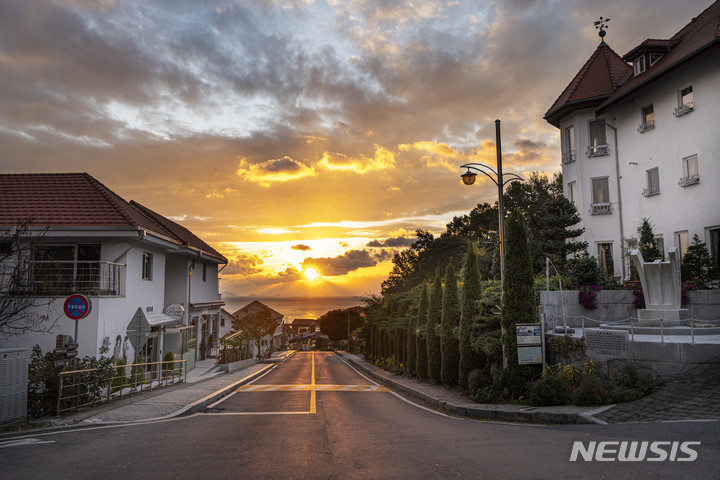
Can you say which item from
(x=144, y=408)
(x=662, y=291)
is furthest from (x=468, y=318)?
(x=144, y=408)

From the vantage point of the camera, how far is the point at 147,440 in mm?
9523

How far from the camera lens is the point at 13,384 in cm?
1112

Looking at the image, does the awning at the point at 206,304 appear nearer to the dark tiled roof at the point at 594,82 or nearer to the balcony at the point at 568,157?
the balcony at the point at 568,157

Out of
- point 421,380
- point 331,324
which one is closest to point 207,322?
point 421,380

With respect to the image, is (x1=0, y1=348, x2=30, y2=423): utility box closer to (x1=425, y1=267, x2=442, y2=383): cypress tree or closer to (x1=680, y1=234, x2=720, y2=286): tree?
(x1=425, y1=267, x2=442, y2=383): cypress tree

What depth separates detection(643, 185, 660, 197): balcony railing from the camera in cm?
2600

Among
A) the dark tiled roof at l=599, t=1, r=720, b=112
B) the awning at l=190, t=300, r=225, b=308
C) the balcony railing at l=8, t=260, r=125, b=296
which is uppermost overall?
the dark tiled roof at l=599, t=1, r=720, b=112

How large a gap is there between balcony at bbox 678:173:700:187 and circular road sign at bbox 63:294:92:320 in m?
24.6

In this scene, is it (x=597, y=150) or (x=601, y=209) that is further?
(x=597, y=150)

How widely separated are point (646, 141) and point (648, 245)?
7.20m


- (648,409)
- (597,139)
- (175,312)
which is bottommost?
(648,409)

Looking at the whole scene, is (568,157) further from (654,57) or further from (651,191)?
(654,57)

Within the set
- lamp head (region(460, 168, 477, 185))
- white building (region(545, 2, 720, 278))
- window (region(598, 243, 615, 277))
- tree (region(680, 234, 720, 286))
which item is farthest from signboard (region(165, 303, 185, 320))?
window (region(598, 243, 615, 277))

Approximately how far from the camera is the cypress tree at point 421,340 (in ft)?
82.8
